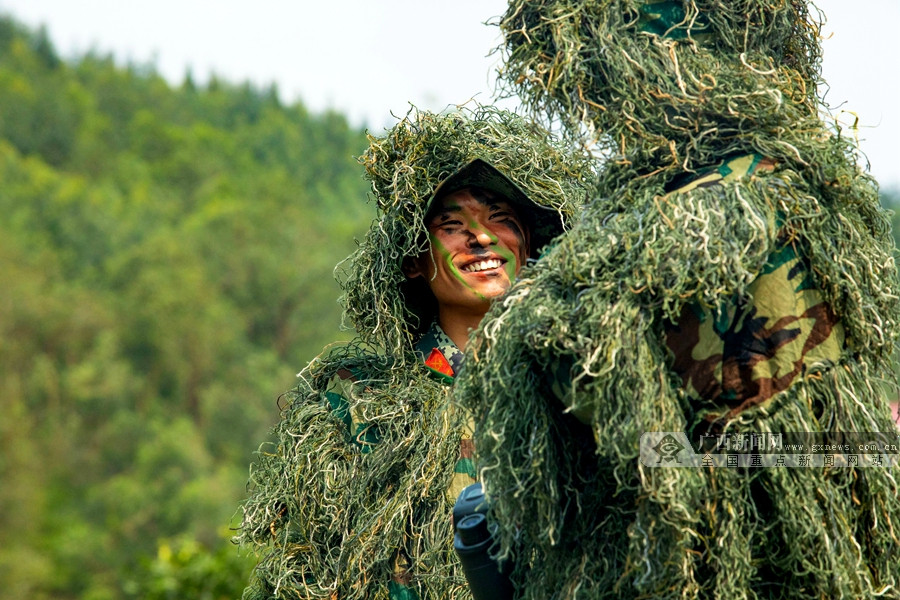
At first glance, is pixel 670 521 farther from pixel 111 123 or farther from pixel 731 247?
pixel 111 123

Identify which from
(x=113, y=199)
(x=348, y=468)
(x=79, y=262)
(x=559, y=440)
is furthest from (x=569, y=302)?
(x=113, y=199)

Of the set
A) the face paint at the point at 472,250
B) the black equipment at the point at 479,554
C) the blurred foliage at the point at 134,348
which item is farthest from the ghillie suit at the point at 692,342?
the blurred foliage at the point at 134,348

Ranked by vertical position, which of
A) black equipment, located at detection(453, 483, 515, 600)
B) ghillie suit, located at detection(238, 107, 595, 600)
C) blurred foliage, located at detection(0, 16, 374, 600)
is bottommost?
black equipment, located at detection(453, 483, 515, 600)

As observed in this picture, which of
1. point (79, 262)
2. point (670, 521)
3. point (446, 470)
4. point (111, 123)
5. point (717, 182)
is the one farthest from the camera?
point (111, 123)

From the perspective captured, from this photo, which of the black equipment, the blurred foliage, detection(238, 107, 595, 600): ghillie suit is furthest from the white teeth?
the blurred foliage

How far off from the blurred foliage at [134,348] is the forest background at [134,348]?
0.07 meters

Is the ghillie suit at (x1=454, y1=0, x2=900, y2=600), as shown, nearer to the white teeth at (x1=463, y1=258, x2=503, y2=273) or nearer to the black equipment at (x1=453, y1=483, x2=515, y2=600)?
the black equipment at (x1=453, y1=483, x2=515, y2=600)

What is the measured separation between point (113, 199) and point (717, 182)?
184 ft

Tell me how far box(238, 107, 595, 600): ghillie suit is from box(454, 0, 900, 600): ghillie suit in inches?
42.2

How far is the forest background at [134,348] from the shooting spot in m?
32.8

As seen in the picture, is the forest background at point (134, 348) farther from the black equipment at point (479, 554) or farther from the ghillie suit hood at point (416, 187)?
the black equipment at point (479, 554)

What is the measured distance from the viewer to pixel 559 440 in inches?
87.4

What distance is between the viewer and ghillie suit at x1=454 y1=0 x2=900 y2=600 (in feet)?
6.82

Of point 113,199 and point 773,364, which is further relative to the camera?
point 113,199
